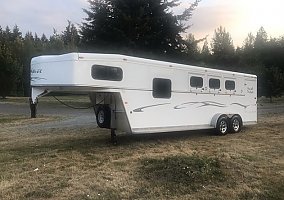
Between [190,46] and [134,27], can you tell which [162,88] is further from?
[190,46]

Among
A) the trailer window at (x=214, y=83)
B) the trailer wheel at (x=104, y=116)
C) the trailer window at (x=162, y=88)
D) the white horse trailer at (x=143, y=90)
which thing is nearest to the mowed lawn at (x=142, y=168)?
the trailer wheel at (x=104, y=116)

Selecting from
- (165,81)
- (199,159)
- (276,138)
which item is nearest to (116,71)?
(165,81)

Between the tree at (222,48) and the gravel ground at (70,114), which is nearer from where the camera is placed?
the gravel ground at (70,114)

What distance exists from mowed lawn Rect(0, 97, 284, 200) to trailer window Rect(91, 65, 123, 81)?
2.04 metres

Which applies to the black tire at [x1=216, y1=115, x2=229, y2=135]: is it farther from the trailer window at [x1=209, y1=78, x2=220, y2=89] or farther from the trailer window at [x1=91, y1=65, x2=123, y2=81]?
the trailer window at [x1=91, y1=65, x2=123, y2=81]

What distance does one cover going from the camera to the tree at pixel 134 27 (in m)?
29.4

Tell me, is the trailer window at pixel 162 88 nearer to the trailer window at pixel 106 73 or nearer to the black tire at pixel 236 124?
the trailer window at pixel 106 73

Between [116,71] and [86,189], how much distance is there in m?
4.46

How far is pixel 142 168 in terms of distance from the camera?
838 cm

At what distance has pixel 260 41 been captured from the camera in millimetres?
63156

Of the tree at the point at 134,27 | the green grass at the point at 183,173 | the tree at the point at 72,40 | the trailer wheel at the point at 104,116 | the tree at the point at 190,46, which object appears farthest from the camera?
the tree at the point at 72,40

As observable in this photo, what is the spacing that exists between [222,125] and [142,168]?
21.2 ft

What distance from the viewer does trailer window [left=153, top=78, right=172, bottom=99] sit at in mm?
11898

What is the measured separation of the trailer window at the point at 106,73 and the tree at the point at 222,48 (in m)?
47.4
